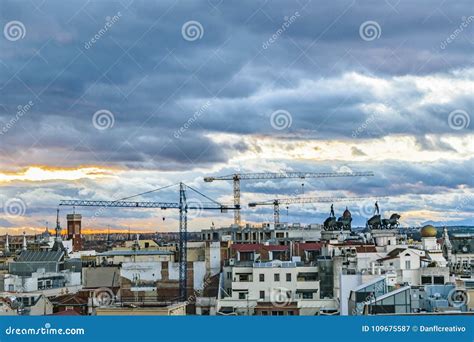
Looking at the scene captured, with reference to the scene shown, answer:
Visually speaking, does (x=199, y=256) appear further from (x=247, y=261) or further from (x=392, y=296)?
(x=392, y=296)

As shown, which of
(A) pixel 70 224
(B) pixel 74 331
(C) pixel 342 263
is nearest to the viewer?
(B) pixel 74 331

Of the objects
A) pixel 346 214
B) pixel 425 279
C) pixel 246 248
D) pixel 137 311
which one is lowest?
pixel 137 311

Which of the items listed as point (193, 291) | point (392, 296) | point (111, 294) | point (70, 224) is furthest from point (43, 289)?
point (70, 224)

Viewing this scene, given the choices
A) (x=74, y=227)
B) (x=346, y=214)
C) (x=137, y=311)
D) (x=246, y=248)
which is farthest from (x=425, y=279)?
(x=74, y=227)

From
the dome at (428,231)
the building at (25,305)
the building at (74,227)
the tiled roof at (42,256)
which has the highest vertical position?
the building at (74,227)

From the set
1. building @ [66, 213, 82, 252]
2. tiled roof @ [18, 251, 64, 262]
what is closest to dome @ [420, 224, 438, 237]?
tiled roof @ [18, 251, 64, 262]

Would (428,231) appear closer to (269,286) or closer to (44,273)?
(269,286)

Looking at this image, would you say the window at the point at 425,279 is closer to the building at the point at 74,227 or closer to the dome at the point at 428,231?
the dome at the point at 428,231

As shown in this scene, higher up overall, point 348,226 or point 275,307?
point 348,226

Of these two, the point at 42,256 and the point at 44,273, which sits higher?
the point at 42,256

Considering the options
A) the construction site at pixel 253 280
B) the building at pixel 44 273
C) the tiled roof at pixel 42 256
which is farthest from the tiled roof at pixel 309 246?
the tiled roof at pixel 42 256

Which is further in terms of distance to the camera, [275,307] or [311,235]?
[311,235]

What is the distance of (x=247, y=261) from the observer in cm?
3017

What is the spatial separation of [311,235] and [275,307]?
21.4 m
